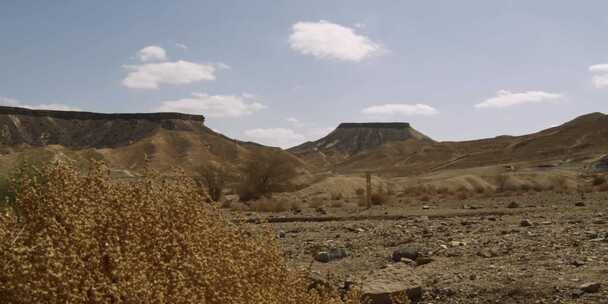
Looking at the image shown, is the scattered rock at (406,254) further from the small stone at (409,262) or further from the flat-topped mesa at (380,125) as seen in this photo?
the flat-topped mesa at (380,125)

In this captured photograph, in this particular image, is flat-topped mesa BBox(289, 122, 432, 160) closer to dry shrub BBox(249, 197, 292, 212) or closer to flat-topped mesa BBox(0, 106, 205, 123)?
→ flat-topped mesa BBox(0, 106, 205, 123)

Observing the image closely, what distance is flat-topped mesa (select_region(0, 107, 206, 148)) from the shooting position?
3460 inches

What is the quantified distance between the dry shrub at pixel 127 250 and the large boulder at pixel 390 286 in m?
2.52

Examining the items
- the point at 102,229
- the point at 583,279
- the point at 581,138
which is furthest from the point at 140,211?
the point at 581,138

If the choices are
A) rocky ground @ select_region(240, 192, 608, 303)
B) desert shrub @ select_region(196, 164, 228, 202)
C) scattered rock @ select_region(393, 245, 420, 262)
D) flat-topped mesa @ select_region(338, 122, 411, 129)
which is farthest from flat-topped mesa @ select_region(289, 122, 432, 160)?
scattered rock @ select_region(393, 245, 420, 262)

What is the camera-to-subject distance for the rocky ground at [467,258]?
6.61 m

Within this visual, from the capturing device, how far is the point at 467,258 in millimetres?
8633

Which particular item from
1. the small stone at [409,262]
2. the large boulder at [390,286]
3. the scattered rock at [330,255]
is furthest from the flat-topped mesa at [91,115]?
the large boulder at [390,286]

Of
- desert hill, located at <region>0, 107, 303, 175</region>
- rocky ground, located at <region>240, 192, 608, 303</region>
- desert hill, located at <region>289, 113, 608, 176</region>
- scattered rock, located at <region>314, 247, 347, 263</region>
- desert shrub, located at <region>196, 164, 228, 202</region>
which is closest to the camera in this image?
rocky ground, located at <region>240, 192, 608, 303</region>

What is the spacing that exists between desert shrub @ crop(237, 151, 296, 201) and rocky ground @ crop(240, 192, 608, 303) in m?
17.5

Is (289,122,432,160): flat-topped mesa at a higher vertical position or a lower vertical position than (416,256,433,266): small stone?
higher

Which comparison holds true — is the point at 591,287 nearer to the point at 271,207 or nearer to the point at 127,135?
the point at 271,207

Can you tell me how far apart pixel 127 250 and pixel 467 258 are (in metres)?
6.52

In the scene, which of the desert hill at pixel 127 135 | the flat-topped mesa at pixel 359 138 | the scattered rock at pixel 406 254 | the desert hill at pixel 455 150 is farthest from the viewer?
the flat-topped mesa at pixel 359 138
